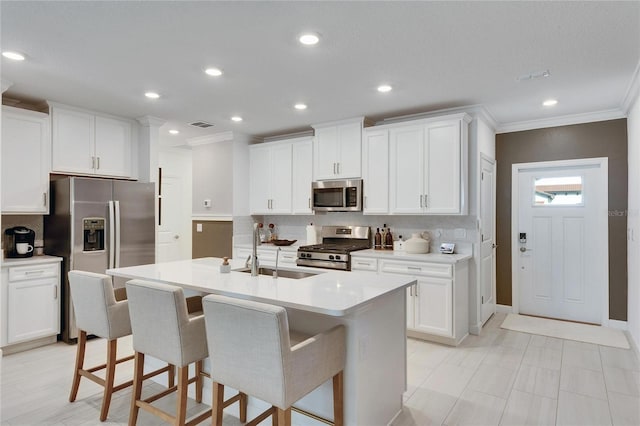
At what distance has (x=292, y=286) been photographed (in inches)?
88.2

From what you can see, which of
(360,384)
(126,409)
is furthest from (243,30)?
(126,409)

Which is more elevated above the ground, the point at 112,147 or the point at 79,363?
the point at 112,147

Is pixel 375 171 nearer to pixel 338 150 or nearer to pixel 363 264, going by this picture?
pixel 338 150

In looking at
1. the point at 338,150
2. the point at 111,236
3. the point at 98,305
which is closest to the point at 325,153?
the point at 338,150

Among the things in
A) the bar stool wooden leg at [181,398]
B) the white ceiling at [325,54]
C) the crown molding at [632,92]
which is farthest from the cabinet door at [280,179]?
the crown molding at [632,92]

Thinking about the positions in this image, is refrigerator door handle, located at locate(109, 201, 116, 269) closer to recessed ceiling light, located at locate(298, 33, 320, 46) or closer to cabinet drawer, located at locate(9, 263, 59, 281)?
cabinet drawer, located at locate(9, 263, 59, 281)

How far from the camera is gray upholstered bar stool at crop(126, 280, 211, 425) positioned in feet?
6.65

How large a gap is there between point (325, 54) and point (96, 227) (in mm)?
3031

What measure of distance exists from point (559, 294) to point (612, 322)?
1.89 ft

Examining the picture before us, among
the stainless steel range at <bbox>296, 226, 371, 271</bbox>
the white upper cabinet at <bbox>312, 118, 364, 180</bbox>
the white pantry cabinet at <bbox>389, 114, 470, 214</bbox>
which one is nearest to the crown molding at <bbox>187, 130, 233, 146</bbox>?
the white upper cabinet at <bbox>312, 118, 364, 180</bbox>

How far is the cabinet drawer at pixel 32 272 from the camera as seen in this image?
3.57 metres

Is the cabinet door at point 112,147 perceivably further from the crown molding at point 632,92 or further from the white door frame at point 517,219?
the crown molding at point 632,92

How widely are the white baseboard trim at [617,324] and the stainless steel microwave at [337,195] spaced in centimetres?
314

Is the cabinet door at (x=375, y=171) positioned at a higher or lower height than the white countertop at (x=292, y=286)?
higher
